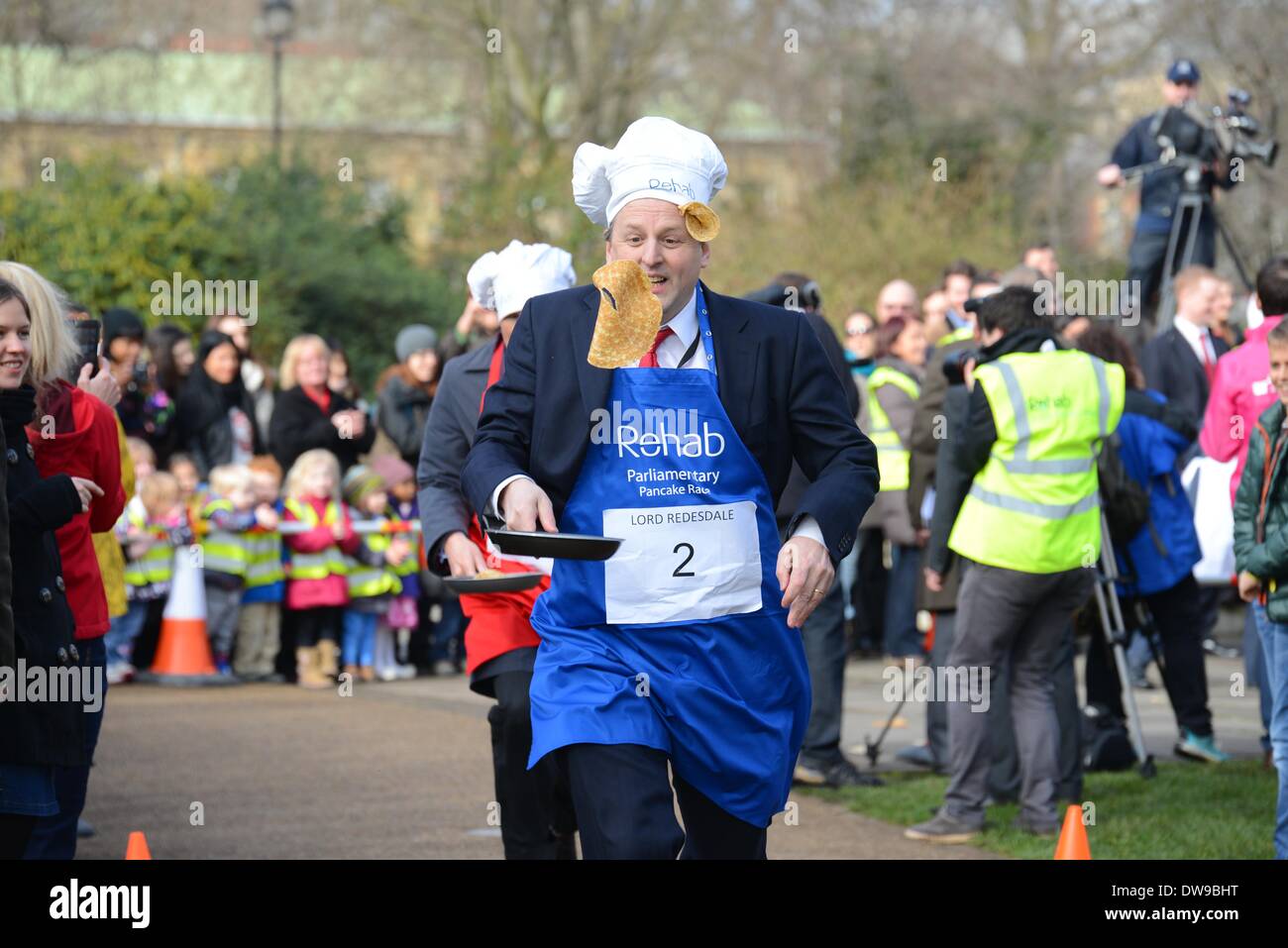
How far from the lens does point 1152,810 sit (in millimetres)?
8883

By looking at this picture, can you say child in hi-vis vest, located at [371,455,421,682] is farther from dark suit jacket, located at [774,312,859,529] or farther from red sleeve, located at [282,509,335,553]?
dark suit jacket, located at [774,312,859,529]

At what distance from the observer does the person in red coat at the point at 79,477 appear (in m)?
5.95

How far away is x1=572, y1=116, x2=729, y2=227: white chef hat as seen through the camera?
4.88 meters

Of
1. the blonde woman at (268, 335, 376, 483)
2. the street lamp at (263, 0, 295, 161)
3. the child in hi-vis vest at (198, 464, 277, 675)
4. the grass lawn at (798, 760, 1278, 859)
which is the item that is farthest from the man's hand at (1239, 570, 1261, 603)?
the street lamp at (263, 0, 295, 161)

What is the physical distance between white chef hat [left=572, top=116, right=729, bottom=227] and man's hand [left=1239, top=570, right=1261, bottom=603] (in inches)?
121

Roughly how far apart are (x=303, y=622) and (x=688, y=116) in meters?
23.1

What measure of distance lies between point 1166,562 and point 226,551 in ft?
20.5

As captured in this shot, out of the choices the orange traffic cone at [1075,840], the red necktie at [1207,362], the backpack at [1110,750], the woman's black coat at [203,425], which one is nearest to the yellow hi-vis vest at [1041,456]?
the backpack at [1110,750]

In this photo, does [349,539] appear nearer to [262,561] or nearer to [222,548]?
[262,561]

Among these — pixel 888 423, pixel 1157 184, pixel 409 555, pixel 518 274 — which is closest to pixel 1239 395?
pixel 888 423

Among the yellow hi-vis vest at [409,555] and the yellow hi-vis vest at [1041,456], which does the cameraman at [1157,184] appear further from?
the yellow hi-vis vest at [1041,456]

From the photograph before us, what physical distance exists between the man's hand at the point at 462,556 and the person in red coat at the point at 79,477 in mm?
1278

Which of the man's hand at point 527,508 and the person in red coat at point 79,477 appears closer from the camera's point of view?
the man's hand at point 527,508
